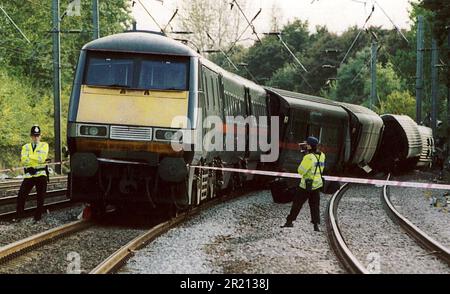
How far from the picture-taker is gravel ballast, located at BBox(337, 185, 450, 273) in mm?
11073

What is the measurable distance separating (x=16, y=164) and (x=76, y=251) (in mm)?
26951

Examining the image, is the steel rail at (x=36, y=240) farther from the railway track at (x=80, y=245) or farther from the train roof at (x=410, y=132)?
the train roof at (x=410, y=132)

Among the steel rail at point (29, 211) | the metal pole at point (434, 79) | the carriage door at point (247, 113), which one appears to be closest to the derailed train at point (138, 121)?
the steel rail at point (29, 211)

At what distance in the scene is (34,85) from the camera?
4559cm

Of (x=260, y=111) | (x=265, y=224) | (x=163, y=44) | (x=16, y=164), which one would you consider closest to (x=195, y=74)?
(x=163, y=44)

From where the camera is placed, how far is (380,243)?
43.7 ft

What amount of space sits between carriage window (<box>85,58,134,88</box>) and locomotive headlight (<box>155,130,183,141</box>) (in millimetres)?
997

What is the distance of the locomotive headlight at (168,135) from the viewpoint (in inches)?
568

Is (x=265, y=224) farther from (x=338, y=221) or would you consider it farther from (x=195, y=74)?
(x=195, y=74)

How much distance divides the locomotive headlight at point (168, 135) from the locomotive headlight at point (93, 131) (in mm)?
848

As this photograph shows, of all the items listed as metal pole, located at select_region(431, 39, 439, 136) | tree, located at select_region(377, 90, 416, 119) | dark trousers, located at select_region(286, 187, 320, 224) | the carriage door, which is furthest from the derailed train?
tree, located at select_region(377, 90, 416, 119)

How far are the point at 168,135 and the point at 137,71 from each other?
50.0 inches

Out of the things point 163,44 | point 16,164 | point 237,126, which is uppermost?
point 163,44

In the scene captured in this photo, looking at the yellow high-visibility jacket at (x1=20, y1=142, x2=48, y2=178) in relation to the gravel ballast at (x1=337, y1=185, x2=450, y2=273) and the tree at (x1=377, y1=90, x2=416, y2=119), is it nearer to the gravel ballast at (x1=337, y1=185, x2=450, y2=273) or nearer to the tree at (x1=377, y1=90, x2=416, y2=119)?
the gravel ballast at (x1=337, y1=185, x2=450, y2=273)
